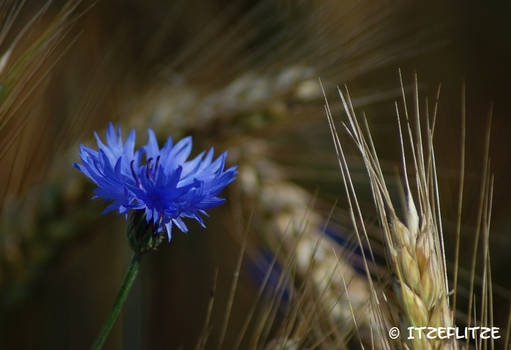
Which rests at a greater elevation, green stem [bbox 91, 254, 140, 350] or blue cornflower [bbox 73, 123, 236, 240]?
blue cornflower [bbox 73, 123, 236, 240]

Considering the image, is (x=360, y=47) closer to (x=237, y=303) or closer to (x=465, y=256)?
(x=465, y=256)

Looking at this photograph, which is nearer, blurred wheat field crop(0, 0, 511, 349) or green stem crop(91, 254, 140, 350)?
green stem crop(91, 254, 140, 350)

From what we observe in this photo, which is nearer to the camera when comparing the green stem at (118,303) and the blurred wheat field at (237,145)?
the green stem at (118,303)

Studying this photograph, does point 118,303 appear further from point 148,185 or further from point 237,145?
point 237,145

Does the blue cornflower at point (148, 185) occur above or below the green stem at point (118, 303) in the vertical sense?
above

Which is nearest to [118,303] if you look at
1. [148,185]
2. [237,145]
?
[148,185]
